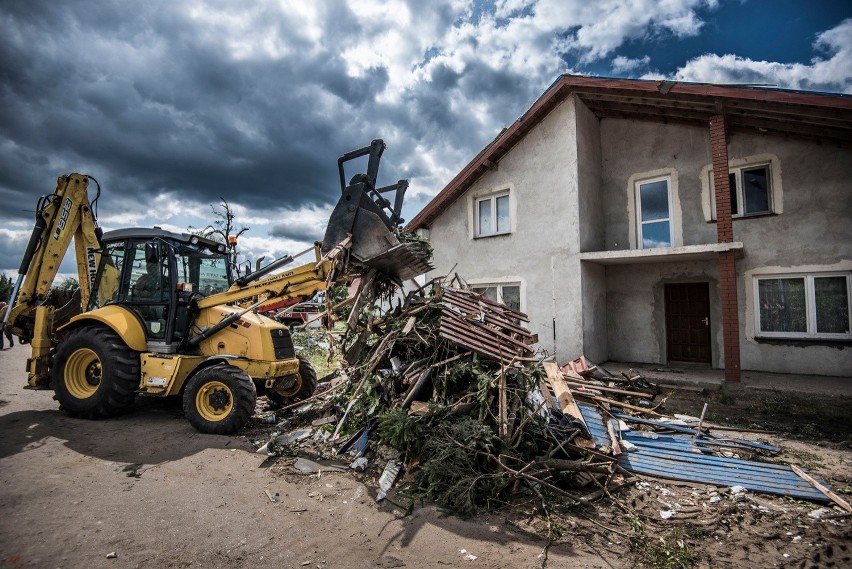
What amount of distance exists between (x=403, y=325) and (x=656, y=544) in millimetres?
3866

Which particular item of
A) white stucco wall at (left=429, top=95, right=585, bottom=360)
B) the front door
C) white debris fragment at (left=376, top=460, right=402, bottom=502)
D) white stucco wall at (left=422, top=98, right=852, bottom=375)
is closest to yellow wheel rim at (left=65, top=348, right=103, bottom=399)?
white debris fragment at (left=376, top=460, right=402, bottom=502)

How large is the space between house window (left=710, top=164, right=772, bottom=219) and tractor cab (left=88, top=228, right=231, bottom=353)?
1139cm

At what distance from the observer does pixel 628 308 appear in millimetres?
10703

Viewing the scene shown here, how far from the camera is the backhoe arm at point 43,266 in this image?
679cm

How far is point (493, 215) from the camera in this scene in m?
11.8

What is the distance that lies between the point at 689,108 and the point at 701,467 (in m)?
7.97

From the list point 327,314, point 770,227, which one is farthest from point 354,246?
point 770,227

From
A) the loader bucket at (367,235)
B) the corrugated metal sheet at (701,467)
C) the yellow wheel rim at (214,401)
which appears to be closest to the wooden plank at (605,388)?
the corrugated metal sheet at (701,467)

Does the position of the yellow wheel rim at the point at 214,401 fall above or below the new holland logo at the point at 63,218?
below

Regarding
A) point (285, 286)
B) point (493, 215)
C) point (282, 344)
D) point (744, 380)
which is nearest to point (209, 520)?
point (282, 344)

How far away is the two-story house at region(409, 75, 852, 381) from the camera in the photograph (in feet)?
26.6

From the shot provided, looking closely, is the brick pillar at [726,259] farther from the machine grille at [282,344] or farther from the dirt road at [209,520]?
the machine grille at [282,344]

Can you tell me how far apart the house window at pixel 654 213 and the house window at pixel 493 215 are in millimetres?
3502

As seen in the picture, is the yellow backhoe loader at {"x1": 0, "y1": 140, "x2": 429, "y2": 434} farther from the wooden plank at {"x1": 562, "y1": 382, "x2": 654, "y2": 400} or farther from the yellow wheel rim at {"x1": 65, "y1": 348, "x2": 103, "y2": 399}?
the wooden plank at {"x1": 562, "y1": 382, "x2": 654, "y2": 400}
